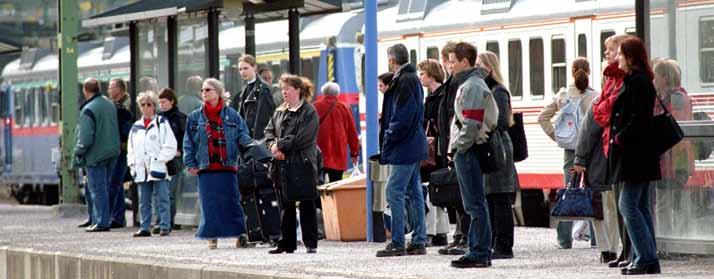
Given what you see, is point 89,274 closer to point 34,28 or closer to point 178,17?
point 178,17

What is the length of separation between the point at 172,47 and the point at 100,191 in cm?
185

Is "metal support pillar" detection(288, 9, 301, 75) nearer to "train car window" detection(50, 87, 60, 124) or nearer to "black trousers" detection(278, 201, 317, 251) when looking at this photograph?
"black trousers" detection(278, 201, 317, 251)

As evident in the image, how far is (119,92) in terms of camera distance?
24250mm

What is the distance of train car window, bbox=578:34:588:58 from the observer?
26.5 metres

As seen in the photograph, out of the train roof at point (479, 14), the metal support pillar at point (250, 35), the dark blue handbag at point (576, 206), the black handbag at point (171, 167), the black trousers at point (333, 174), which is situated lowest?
the dark blue handbag at point (576, 206)

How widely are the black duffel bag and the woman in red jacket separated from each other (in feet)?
12.5

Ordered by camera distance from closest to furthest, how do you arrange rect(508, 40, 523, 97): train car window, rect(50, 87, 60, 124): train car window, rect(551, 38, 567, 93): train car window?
rect(551, 38, 567, 93): train car window → rect(508, 40, 523, 97): train car window → rect(50, 87, 60, 124): train car window

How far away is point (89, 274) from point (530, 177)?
1076cm

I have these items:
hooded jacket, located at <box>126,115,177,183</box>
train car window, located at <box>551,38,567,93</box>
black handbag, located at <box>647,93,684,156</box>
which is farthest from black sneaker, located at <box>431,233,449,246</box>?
train car window, located at <box>551,38,567,93</box>

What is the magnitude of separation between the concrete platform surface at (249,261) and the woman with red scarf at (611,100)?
0.24m

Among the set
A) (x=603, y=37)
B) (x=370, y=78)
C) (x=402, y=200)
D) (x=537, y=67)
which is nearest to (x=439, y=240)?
(x=370, y=78)

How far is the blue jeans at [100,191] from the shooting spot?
23.8 metres

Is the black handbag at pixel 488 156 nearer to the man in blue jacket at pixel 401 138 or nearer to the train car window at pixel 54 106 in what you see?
the man in blue jacket at pixel 401 138

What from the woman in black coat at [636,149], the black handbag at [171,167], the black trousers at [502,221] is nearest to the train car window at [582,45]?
the black handbag at [171,167]
